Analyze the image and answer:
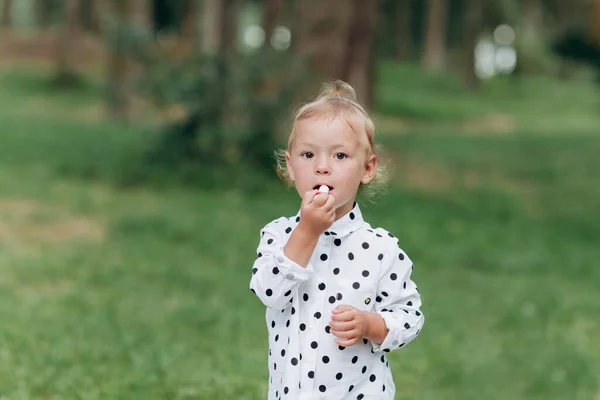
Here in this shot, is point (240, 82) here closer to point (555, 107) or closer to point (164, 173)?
point (164, 173)

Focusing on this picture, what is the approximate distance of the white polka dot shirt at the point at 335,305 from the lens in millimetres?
2986

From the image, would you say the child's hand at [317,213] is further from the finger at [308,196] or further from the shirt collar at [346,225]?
the shirt collar at [346,225]

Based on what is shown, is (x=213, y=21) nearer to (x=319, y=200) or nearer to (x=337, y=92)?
(x=337, y=92)

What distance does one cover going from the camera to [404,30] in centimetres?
4647

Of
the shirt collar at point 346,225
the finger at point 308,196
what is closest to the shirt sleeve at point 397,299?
the shirt collar at point 346,225

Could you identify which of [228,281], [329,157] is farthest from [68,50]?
[329,157]

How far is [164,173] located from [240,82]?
1599 mm

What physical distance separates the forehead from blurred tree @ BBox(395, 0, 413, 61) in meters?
41.9

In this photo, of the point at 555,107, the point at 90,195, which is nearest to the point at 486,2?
the point at 555,107

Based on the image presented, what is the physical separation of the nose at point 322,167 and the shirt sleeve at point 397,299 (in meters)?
0.32

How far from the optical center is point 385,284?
3.05m

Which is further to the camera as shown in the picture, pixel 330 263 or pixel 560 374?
pixel 560 374

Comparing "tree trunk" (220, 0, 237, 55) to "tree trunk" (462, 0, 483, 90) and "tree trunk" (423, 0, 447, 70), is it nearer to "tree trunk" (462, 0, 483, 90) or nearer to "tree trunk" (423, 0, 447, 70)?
"tree trunk" (462, 0, 483, 90)

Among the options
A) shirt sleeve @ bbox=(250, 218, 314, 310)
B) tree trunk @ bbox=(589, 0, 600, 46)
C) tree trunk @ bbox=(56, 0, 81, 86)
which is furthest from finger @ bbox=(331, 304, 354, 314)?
tree trunk @ bbox=(56, 0, 81, 86)
